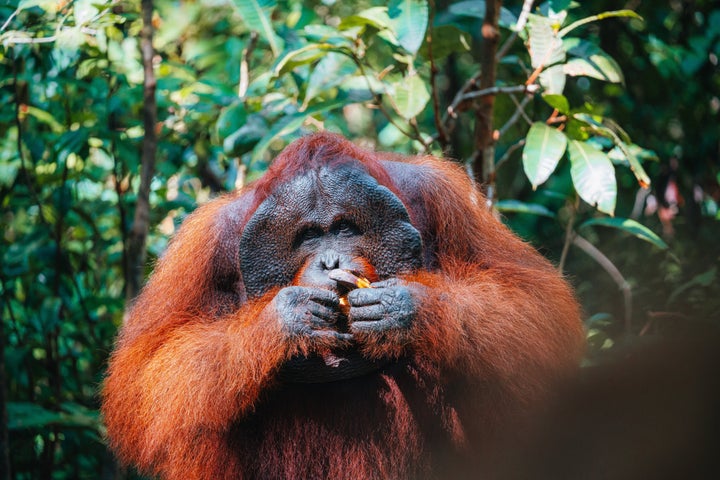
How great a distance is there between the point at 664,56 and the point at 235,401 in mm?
4481

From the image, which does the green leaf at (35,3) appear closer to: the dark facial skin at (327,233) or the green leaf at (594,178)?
the dark facial skin at (327,233)

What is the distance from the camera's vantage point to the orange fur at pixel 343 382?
2.47 m

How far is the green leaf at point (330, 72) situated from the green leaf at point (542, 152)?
982mm

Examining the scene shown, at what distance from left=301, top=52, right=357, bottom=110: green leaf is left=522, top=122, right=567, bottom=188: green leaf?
0.98m

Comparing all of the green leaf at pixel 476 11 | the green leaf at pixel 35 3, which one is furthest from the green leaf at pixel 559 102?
the green leaf at pixel 35 3

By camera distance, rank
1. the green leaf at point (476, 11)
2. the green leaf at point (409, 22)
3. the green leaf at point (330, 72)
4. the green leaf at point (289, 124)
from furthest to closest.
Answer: the green leaf at point (476, 11) → the green leaf at point (330, 72) → the green leaf at point (289, 124) → the green leaf at point (409, 22)

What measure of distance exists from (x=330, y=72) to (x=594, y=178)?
4.42 feet

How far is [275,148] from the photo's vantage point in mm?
6703

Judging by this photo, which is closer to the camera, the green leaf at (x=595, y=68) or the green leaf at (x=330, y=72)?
the green leaf at (x=595, y=68)

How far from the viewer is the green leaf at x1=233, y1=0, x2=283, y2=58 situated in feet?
12.0

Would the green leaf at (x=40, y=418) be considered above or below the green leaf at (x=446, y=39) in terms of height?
below

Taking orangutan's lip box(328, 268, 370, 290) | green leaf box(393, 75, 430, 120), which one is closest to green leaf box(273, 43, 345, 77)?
green leaf box(393, 75, 430, 120)

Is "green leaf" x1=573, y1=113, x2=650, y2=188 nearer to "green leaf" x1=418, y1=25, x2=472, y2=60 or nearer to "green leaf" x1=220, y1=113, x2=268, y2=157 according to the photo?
"green leaf" x1=418, y1=25, x2=472, y2=60

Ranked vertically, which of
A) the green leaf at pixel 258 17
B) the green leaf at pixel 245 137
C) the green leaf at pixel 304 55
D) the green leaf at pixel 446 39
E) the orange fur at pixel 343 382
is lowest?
the orange fur at pixel 343 382
